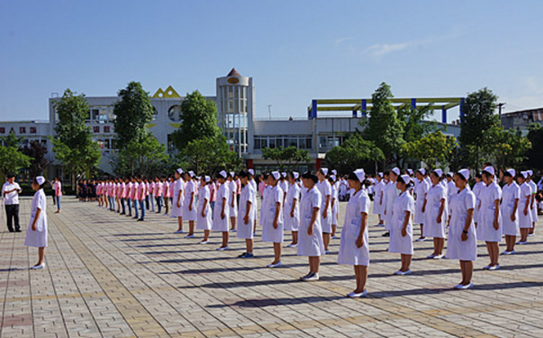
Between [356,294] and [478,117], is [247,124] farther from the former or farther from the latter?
[356,294]

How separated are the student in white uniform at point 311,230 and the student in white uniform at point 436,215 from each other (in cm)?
347

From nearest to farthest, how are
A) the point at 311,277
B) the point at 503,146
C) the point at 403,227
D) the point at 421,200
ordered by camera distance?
the point at 311,277, the point at 403,227, the point at 421,200, the point at 503,146

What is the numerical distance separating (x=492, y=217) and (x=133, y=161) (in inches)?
1798

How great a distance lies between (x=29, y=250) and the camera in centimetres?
1381

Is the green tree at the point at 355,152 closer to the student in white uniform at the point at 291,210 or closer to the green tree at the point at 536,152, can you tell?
the green tree at the point at 536,152

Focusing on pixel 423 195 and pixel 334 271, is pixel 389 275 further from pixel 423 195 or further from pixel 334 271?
pixel 423 195

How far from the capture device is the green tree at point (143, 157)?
52.1 meters

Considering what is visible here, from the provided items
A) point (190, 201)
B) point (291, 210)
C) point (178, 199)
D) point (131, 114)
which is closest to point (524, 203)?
point (291, 210)

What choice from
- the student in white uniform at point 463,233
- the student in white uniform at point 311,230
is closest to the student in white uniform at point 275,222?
the student in white uniform at point 311,230

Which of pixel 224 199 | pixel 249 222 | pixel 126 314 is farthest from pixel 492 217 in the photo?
pixel 126 314

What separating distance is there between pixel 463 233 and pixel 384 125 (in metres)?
47.7

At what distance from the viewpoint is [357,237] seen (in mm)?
8094

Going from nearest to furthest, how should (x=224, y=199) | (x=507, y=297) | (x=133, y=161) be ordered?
(x=507, y=297) < (x=224, y=199) < (x=133, y=161)

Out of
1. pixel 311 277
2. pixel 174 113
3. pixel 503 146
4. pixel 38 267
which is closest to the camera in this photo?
pixel 311 277
